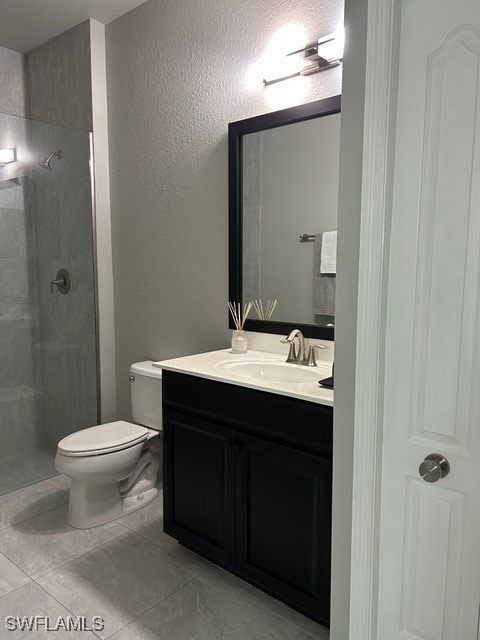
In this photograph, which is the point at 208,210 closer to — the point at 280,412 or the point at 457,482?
the point at 280,412

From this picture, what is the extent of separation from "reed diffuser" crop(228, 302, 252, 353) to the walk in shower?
1105mm

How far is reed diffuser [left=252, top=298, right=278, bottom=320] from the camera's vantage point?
241cm

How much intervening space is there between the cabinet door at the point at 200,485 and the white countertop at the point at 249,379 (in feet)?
0.68

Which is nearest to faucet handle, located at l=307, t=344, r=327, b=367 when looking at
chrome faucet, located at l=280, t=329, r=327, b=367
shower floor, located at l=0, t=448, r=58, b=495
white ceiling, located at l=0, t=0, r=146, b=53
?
chrome faucet, located at l=280, t=329, r=327, b=367

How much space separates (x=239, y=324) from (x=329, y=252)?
22.8 inches

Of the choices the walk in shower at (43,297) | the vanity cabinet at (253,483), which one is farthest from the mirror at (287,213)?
the walk in shower at (43,297)

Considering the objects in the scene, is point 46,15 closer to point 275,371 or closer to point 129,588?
point 275,371

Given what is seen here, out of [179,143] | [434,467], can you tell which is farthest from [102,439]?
[434,467]

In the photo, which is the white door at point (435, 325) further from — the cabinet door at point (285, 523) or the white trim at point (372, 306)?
the cabinet door at point (285, 523)

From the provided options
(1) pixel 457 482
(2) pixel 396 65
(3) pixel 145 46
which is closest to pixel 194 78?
(3) pixel 145 46

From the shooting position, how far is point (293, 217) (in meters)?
2.29

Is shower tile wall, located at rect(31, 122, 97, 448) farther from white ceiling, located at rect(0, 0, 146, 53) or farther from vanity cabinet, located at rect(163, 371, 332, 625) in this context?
vanity cabinet, located at rect(163, 371, 332, 625)

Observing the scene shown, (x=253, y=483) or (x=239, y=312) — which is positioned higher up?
(x=239, y=312)

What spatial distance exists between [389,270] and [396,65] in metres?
0.45
